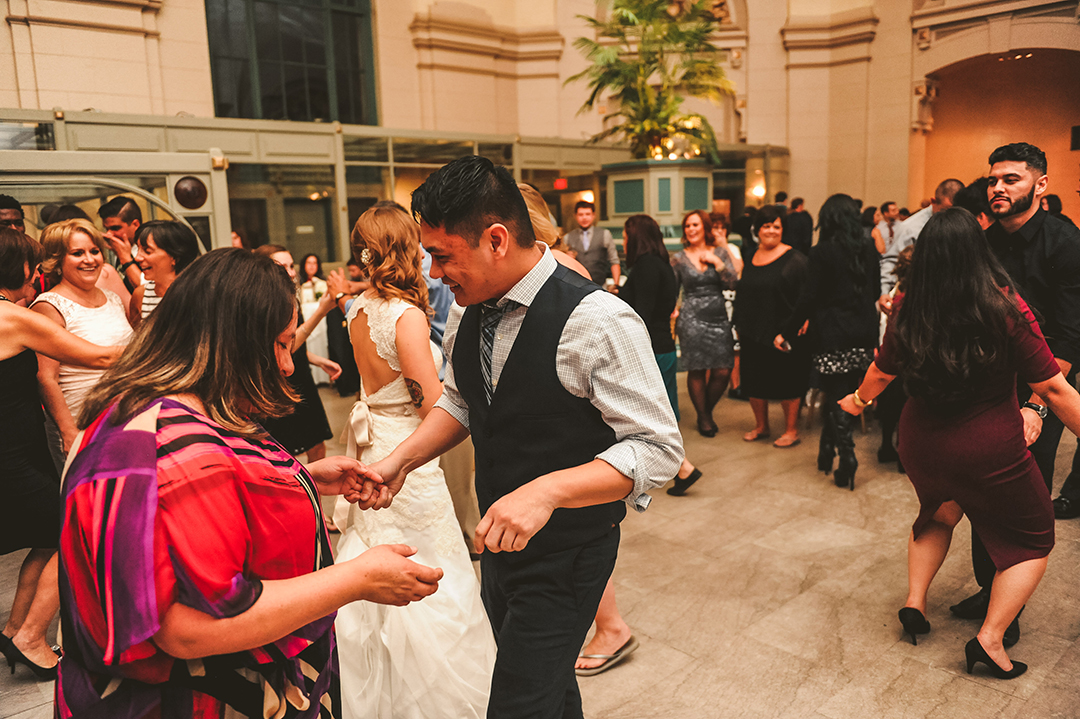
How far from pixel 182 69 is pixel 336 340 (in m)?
6.11

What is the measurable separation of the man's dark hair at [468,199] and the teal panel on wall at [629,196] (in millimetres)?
7310

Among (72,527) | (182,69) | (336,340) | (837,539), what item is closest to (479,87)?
(182,69)

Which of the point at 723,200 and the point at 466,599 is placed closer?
the point at 466,599

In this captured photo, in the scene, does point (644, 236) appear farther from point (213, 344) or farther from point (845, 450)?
point (213, 344)

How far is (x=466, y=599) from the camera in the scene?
2.73 m

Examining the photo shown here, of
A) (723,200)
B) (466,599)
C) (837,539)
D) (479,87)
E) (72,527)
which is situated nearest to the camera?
(72,527)

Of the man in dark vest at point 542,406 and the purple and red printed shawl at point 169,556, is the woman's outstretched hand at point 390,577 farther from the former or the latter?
the man in dark vest at point 542,406

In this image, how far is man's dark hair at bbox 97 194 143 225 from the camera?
15.3 ft

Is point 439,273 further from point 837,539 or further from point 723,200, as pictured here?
point 723,200

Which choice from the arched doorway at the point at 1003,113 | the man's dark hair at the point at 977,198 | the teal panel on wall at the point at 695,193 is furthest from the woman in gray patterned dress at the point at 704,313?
the arched doorway at the point at 1003,113

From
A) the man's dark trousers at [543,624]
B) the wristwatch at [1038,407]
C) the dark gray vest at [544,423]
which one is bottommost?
the man's dark trousers at [543,624]

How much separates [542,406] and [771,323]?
4222 millimetres

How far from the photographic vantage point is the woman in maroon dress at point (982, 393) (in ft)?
8.30

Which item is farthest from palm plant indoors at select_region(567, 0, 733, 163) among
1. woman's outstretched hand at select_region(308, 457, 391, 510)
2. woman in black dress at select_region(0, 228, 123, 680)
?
woman's outstretched hand at select_region(308, 457, 391, 510)
